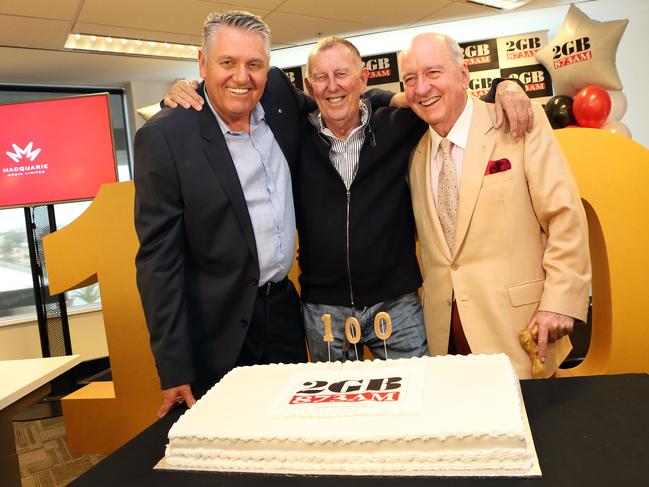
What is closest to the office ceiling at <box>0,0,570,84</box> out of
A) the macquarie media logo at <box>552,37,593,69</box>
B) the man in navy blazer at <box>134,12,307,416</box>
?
the macquarie media logo at <box>552,37,593,69</box>

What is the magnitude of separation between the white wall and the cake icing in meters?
5.96

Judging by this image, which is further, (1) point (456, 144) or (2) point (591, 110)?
(2) point (591, 110)

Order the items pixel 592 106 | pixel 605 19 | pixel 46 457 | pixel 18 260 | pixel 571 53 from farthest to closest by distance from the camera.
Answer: pixel 18 260, pixel 605 19, pixel 571 53, pixel 592 106, pixel 46 457

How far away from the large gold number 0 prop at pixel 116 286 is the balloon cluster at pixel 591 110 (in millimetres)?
4109

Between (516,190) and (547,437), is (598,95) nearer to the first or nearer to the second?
(516,190)

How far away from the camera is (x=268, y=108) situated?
7.12 feet

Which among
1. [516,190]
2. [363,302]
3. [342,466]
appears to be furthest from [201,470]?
[516,190]

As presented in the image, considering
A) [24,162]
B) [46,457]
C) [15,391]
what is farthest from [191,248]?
[24,162]

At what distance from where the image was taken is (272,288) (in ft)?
6.66

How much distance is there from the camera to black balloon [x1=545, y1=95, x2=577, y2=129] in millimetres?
5516

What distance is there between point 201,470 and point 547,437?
60 cm

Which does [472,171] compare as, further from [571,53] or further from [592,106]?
[571,53]

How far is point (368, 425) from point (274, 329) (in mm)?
1106

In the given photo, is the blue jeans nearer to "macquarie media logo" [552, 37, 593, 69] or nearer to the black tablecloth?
the black tablecloth
